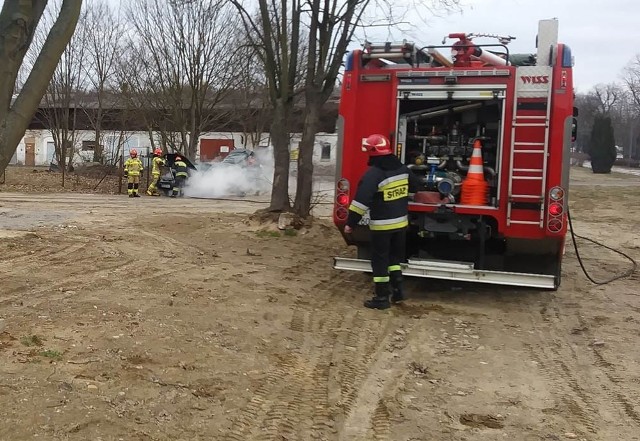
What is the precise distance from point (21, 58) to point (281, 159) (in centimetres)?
906

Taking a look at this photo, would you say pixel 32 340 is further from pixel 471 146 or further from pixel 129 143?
pixel 129 143

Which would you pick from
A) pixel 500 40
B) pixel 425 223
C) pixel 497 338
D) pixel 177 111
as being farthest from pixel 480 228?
pixel 177 111

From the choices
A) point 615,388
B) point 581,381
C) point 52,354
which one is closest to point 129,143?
point 52,354

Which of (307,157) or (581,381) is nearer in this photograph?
(581,381)

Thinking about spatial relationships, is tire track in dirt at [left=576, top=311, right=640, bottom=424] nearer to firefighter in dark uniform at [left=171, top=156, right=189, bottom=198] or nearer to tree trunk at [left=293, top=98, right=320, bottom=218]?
tree trunk at [left=293, top=98, right=320, bottom=218]

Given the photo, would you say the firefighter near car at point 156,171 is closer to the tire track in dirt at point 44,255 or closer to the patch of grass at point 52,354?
the tire track in dirt at point 44,255

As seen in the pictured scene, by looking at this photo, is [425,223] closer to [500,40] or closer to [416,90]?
[416,90]

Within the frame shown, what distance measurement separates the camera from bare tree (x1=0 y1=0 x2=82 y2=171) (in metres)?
4.12

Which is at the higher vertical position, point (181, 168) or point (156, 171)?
point (181, 168)

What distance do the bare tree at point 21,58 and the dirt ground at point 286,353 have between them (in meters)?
1.65

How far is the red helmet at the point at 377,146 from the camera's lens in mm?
7090

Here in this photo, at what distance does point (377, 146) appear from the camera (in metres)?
7.08

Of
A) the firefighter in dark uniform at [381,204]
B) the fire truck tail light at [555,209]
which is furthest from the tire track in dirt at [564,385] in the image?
the firefighter in dark uniform at [381,204]

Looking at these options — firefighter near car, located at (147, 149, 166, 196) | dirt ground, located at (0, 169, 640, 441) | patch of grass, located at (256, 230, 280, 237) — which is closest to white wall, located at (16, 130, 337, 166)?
firefighter near car, located at (147, 149, 166, 196)
